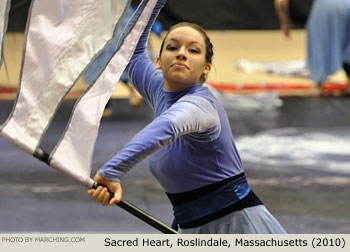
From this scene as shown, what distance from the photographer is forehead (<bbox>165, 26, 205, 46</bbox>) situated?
2.18 meters

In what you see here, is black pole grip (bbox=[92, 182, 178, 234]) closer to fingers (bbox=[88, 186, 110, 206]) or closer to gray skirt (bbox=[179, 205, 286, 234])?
fingers (bbox=[88, 186, 110, 206])

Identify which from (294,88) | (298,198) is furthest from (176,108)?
(294,88)

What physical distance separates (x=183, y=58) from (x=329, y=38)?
5984mm

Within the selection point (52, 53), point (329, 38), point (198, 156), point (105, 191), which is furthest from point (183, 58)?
point (329, 38)

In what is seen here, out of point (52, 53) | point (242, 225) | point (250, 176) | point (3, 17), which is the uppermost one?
point (3, 17)

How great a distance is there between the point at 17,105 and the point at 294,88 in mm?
6804

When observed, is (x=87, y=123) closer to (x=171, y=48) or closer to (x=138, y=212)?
(x=138, y=212)

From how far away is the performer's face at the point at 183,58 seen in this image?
7.03 ft

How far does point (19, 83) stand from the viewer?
190 centimetres

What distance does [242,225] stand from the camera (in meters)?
2.26

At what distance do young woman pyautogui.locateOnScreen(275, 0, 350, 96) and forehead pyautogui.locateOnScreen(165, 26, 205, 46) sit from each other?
576 cm

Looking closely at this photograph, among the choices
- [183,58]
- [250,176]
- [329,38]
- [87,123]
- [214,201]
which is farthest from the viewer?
[329,38]

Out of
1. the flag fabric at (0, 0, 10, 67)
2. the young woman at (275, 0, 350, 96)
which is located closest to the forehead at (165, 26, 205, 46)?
the flag fabric at (0, 0, 10, 67)

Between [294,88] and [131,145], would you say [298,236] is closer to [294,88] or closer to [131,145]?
[131,145]
